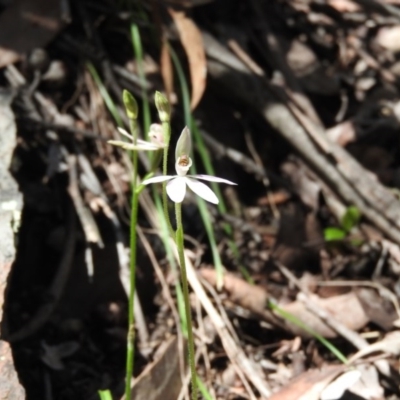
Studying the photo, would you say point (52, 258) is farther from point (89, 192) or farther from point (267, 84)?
point (267, 84)

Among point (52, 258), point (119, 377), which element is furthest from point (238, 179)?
point (119, 377)

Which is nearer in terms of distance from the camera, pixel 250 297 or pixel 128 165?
pixel 250 297

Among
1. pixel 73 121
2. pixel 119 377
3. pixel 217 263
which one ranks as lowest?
pixel 119 377

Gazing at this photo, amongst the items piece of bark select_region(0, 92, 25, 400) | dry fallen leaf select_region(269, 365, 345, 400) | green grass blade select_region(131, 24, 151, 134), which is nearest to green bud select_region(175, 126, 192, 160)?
piece of bark select_region(0, 92, 25, 400)

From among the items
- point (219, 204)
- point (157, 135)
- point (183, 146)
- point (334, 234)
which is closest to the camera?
point (183, 146)

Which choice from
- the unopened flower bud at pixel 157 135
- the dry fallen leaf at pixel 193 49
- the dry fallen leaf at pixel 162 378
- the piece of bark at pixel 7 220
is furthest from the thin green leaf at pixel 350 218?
the unopened flower bud at pixel 157 135

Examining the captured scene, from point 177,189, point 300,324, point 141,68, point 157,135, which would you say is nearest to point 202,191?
point 177,189

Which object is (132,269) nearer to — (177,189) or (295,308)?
(177,189)
